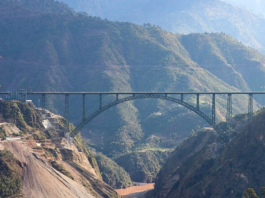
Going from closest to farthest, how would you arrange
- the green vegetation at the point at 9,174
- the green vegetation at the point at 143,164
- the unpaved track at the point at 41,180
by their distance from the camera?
1. the green vegetation at the point at 9,174
2. the unpaved track at the point at 41,180
3. the green vegetation at the point at 143,164

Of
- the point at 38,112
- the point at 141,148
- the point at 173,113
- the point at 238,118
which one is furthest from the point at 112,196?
the point at 173,113

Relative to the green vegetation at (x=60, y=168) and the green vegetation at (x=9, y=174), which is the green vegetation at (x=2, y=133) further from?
the green vegetation at (x=60, y=168)

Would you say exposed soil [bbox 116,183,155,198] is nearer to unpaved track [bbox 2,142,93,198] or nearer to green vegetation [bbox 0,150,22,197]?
unpaved track [bbox 2,142,93,198]

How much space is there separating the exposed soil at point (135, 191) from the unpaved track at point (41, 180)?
2750 centimetres

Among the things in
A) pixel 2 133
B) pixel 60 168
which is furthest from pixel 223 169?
pixel 2 133

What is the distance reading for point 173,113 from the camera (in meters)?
197

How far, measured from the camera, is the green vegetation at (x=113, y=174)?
155 meters

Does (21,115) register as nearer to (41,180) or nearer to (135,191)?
(41,180)

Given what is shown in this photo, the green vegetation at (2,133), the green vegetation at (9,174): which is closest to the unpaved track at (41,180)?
the green vegetation at (9,174)

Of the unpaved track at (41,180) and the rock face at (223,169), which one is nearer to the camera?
the unpaved track at (41,180)

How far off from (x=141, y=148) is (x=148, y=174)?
16012 mm

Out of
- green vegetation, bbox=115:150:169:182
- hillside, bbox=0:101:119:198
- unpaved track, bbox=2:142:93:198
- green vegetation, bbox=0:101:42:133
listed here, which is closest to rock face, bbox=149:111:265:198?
hillside, bbox=0:101:119:198

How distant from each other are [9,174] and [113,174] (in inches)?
2020

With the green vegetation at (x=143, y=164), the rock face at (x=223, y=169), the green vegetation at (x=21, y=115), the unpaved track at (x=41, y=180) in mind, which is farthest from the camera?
the green vegetation at (x=143, y=164)
